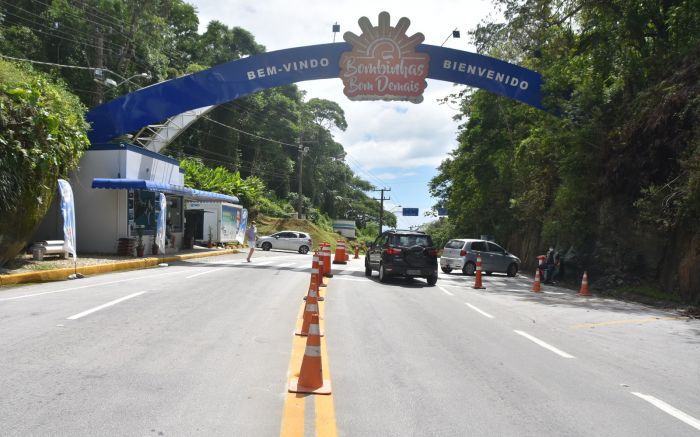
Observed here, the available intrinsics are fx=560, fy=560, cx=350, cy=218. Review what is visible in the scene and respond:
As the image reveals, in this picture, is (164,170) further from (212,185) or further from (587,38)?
(587,38)

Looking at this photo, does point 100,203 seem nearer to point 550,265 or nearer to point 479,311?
point 479,311

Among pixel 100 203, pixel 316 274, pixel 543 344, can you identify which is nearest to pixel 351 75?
pixel 100 203

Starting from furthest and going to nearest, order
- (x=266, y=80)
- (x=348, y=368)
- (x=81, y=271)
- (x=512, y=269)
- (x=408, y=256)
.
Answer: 1. (x=512, y=269)
2. (x=266, y=80)
3. (x=408, y=256)
4. (x=81, y=271)
5. (x=348, y=368)

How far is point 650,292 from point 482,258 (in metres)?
8.97

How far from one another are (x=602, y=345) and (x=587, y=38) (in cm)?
1605

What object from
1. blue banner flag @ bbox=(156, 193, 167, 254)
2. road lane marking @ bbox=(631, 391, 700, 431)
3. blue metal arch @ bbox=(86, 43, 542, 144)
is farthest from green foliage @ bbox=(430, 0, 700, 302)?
blue banner flag @ bbox=(156, 193, 167, 254)

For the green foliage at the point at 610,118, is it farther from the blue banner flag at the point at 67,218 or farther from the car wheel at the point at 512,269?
the blue banner flag at the point at 67,218

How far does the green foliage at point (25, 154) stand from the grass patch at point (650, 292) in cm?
1777

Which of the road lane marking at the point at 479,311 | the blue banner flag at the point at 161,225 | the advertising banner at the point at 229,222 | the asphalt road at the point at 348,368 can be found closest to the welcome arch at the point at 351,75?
the blue banner flag at the point at 161,225

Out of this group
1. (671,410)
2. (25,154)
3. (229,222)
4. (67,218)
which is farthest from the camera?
(229,222)

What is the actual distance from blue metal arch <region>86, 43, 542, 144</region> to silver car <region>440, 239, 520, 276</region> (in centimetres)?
664

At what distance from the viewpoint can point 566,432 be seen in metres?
4.54

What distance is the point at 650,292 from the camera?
55.2 ft

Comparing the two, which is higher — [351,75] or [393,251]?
[351,75]
